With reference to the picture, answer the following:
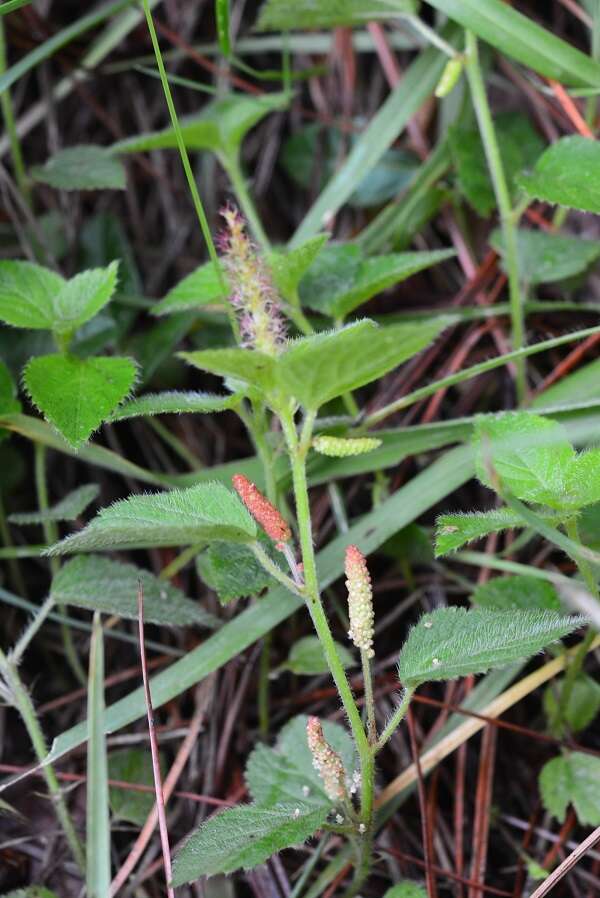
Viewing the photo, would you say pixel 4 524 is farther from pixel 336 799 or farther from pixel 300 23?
pixel 300 23

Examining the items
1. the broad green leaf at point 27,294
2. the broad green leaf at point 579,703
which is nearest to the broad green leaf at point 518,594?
the broad green leaf at point 579,703

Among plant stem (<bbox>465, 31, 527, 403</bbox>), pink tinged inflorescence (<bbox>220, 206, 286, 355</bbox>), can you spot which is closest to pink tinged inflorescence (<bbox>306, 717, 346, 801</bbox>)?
pink tinged inflorescence (<bbox>220, 206, 286, 355</bbox>)

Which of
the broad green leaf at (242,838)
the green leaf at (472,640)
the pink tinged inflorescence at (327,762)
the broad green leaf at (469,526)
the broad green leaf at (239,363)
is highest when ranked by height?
the broad green leaf at (239,363)

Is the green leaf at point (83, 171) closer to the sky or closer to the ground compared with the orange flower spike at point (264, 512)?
closer to the sky


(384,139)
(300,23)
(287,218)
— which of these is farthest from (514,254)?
(287,218)

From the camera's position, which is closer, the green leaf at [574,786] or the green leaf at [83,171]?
the green leaf at [574,786]

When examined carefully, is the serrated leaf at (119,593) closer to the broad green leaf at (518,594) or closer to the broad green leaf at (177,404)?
the broad green leaf at (177,404)

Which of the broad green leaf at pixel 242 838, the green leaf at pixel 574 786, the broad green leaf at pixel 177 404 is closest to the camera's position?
the broad green leaf at pixel 242 838
